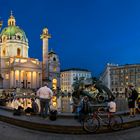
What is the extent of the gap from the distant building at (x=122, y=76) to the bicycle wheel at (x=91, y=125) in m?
117

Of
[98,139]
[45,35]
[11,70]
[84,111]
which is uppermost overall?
[45,35]

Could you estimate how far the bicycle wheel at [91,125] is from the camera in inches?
495

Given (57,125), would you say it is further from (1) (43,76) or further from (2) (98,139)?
(1) (43,76)

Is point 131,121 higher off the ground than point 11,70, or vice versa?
point 11,70

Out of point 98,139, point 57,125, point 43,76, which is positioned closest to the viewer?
point 98,139

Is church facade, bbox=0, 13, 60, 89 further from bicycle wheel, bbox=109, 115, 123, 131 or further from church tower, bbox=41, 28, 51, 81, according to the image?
bicycle wheel, bbox=109, 115, 123, 131

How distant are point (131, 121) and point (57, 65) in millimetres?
121690

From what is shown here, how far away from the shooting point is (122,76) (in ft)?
453

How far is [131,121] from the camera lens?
46.3 ft

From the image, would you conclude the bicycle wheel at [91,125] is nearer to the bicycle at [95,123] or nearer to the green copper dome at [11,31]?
the bicycle at [95,123]

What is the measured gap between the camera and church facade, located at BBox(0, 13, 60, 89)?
4542 inches

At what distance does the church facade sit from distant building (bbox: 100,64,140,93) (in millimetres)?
26620

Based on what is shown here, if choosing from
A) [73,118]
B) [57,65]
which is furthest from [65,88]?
[73,118]

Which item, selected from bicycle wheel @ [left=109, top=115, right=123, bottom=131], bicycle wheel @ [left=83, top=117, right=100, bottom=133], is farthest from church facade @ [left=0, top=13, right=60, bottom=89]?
bicycle wheel @ [left=83, top=117, right=100, bottom=133]
